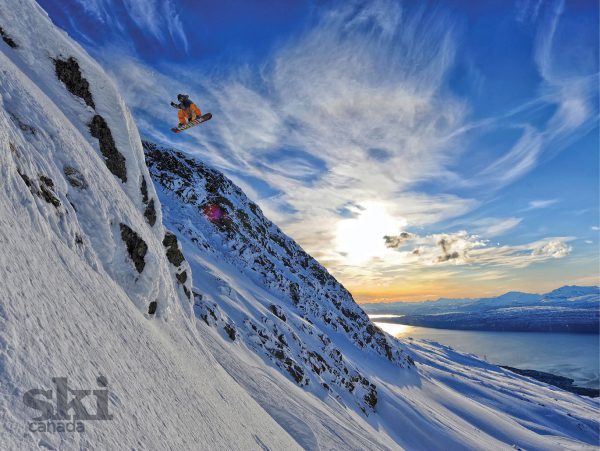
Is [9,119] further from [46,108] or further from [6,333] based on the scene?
[6,333]

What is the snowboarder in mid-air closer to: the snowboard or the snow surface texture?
the snowboard

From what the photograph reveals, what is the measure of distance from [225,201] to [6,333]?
164ft

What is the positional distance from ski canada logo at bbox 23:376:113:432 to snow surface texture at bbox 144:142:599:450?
32.6 ft

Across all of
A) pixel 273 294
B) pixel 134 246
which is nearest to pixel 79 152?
pixel 134 246

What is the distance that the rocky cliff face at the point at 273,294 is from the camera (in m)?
22.8

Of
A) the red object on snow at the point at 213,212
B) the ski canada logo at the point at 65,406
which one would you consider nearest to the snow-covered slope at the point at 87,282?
the ski canada logo at the point at 65,406

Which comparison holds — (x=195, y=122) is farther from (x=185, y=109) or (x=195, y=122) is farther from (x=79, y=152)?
(x=79, y=152)

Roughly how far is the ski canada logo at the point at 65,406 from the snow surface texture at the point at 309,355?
9940mm

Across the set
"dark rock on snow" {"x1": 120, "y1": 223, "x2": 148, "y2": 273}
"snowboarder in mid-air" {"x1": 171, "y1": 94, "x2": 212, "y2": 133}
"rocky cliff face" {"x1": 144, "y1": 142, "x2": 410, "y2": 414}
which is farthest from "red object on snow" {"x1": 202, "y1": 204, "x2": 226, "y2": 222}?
"dark rock on snow" {"x1": 120, "y1": 223, "x2": 148, "y2": 273}

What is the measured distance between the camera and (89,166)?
32.2 ft

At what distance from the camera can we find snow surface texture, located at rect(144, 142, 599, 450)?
17375 millimetres

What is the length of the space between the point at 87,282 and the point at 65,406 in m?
3.56

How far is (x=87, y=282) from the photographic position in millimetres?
6699

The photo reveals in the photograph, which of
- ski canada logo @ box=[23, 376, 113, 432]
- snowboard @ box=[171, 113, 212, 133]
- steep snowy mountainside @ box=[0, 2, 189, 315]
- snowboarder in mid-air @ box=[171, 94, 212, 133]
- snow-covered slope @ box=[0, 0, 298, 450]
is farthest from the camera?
snowboard @ box=[171, 113, 212, 133]
